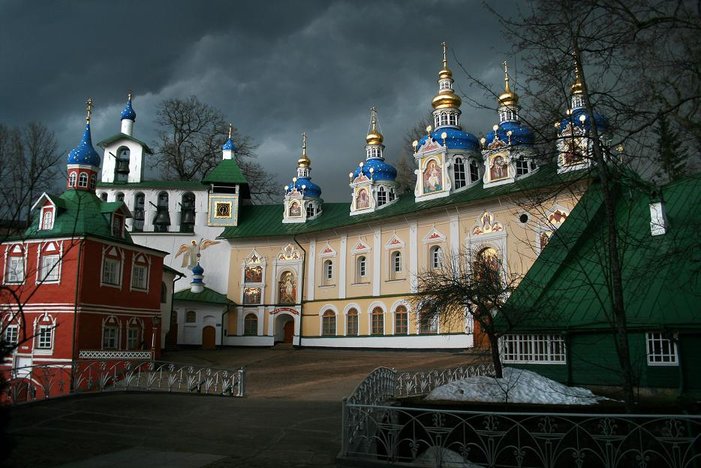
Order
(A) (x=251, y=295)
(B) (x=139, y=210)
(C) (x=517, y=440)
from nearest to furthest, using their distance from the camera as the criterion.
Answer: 1. (C) (x=517, y=440)
2. (A) (x=251, y=295)
3. (B) (x=139, y=210)

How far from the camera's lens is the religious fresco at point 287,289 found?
41.6 metres

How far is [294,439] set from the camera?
10227mm

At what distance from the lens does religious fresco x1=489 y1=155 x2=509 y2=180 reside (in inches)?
1251

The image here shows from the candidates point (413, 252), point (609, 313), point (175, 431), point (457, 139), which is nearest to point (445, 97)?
point (457, 139)

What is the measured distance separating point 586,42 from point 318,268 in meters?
32.7

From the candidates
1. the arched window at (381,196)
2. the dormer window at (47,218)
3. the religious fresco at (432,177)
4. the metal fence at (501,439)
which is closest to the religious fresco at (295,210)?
the arched window at (381,196)

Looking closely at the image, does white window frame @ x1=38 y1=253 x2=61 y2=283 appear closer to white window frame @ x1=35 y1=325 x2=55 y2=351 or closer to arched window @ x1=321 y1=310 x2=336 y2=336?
white window frame @ x1=35 y1=325 x2=55 y2=351

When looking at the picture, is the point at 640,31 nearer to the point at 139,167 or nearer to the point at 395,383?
the point at 395,383

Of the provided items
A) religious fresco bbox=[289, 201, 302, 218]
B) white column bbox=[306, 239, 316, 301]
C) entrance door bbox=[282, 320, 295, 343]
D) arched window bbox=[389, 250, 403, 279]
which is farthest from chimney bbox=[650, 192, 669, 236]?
religious fresco bbox=[289, 201, 302, 218]

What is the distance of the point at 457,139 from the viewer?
117 ft

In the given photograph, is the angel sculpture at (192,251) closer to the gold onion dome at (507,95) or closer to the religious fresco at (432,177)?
the religious fresco at (432,177)

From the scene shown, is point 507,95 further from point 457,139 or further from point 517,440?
point 517,440

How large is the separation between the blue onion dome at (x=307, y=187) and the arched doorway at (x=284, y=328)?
909 centimetres

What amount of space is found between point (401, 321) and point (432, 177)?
28.3 feet
